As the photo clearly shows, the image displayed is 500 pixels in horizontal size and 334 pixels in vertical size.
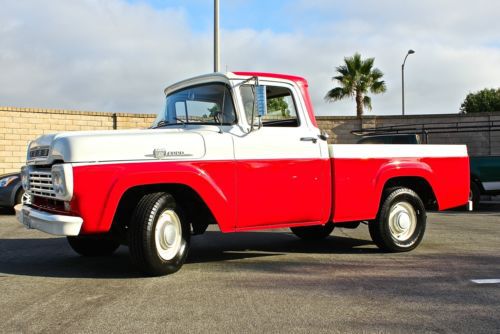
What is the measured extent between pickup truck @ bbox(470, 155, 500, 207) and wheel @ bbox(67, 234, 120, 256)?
9.52m

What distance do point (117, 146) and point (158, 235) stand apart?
0.99 m

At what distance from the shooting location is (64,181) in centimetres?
483

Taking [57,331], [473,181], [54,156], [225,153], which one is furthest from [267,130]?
[473,181]

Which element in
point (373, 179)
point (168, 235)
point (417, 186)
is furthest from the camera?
point (417, 186)

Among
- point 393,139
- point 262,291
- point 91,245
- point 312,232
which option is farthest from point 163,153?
point 393,139

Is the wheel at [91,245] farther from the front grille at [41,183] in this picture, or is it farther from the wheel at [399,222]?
the wheel at [399,222]

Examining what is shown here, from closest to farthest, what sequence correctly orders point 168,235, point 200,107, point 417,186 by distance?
point 168,235 → point 200,107 → point 417,186

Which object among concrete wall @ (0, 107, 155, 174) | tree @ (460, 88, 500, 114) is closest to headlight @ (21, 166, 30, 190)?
concrete wall @ (0, 107, 155, 174)

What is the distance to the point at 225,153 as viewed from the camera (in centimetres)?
563

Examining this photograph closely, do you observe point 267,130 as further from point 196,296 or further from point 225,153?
point 196,296

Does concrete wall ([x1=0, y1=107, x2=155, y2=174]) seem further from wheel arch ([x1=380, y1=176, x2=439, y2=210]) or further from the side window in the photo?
wheel arch ([x1=380, y1=176, x2=439, y2=210])

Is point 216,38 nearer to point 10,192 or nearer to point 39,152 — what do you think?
point 10,192

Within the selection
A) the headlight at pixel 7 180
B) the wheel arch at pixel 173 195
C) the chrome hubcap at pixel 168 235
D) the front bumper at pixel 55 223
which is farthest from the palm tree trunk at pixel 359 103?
the front bumper at pixel 55 223

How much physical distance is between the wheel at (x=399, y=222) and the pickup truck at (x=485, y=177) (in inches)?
258
